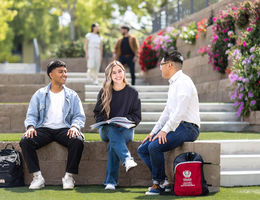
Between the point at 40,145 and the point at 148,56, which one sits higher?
the point at 148,56

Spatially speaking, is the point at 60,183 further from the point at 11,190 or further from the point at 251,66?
the point at 251,66

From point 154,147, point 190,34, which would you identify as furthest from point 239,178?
point 190,34

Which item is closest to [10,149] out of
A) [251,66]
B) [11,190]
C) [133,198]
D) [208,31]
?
[11,190]

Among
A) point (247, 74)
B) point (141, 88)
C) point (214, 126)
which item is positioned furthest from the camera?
point (141, 88)

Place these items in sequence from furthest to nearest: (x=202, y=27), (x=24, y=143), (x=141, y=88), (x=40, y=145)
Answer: (x=202, y=27), (x=141, y=88), (x=40, y=145), (x=24, y=143)

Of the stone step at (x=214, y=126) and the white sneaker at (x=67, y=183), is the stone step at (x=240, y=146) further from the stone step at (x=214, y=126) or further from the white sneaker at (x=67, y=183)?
the white sneaker at (x=67, y=183)

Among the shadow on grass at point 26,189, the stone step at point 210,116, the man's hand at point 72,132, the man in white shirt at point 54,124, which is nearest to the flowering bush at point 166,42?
the stone step at point 210,116

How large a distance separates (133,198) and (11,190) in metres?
1.52

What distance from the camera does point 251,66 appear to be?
9109 mm

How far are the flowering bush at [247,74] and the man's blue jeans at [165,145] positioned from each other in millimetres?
3535

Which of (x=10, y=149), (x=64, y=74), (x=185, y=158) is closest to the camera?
(x=185, y=158)

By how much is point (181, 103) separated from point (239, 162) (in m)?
1.44

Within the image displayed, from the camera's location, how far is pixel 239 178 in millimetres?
6281

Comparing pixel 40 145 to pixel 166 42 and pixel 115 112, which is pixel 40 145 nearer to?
pixel 115 112
